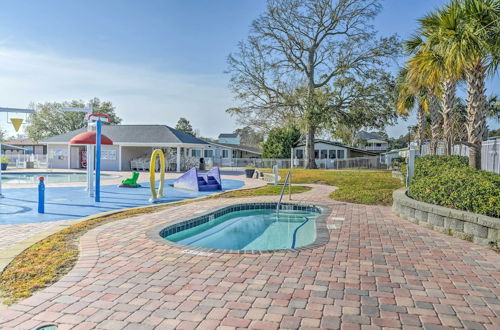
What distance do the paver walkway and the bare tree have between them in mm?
23154

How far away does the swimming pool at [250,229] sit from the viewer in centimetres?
694

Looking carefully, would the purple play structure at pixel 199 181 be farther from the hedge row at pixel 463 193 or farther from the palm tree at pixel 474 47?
the palm tree at pixel 474 47

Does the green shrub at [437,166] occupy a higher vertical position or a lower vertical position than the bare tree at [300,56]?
lower

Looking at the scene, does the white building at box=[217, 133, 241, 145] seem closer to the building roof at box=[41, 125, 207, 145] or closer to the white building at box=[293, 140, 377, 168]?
the white building at box=[293, 140, 377, 168]

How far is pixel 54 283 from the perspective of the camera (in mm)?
3779

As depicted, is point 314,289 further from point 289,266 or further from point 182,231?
point 182,231

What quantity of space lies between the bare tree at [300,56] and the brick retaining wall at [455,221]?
20390mm

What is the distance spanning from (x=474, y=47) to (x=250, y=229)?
6735 millimetres

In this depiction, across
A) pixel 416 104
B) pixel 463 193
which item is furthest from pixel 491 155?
pixel 416 104

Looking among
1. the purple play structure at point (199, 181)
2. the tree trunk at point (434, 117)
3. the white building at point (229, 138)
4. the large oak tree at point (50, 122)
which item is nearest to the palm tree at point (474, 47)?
the tree trunk at point (434, 117)

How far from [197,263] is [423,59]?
8614mm

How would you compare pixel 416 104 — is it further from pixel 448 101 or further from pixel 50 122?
pixel 50 122

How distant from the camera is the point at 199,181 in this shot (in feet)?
50.9

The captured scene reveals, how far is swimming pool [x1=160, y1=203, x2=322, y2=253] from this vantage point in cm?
694
